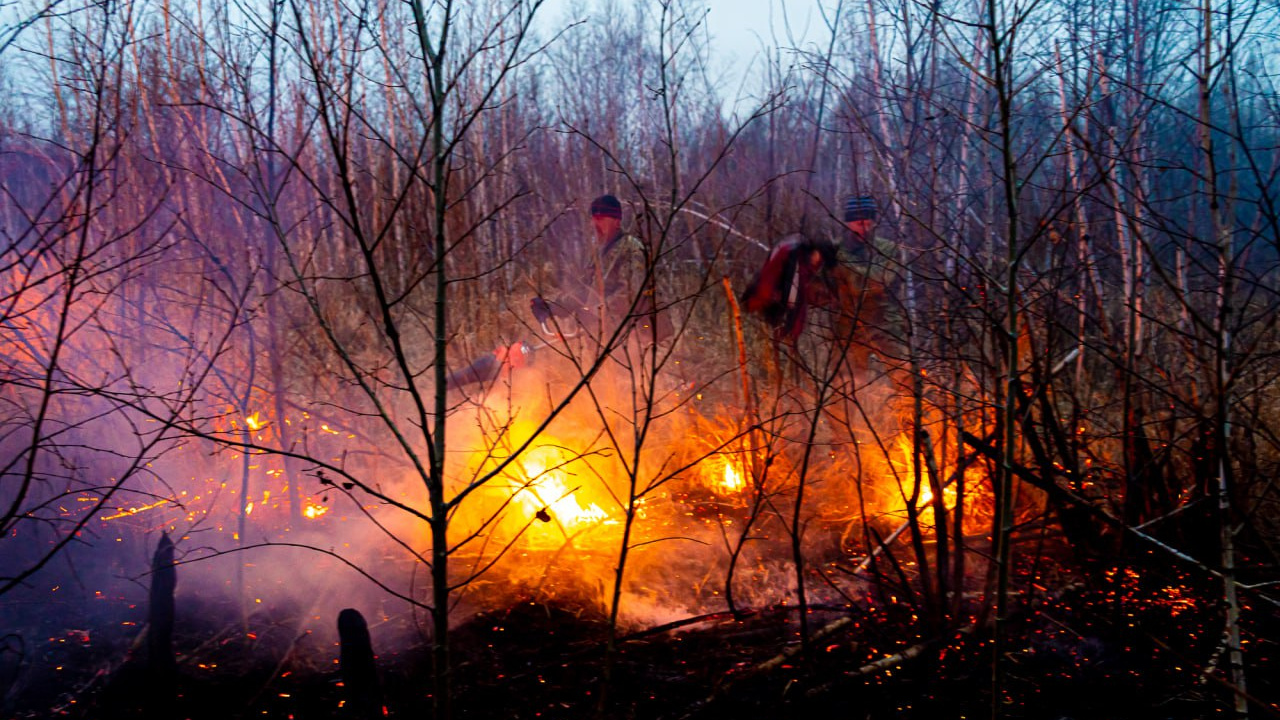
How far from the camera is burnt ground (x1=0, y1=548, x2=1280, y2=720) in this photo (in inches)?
134

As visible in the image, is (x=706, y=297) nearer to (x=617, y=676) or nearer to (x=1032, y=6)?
(x=617, y=676)

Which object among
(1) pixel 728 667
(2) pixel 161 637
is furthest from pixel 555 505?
(2) pixel 161 637

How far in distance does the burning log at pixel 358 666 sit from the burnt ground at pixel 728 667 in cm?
9

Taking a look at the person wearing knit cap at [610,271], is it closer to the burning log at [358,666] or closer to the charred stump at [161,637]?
the charred stump at [161,637]

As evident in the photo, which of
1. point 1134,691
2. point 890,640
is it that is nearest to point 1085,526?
point 1134,691

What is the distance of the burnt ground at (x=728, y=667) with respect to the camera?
340 cm

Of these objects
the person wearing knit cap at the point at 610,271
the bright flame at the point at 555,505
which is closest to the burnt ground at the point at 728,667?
the bright flame at the point at 555,505

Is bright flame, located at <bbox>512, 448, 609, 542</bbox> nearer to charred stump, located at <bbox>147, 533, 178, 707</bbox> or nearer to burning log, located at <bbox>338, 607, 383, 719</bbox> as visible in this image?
burning log, located at <bbox>338, 607, 383, 719</bbox>

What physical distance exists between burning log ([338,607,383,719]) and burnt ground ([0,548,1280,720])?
0.09 m

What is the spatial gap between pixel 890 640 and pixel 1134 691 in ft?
3.42

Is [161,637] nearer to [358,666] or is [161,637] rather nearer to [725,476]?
[358,666]

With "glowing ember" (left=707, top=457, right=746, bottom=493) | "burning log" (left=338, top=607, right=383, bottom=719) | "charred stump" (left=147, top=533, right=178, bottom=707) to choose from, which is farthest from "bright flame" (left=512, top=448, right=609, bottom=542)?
"charred stump" (left=147, top=533, right=178, bottom=707)

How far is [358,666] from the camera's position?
10.6 ft

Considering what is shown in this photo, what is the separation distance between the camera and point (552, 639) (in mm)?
4086
